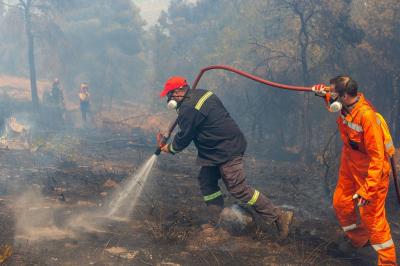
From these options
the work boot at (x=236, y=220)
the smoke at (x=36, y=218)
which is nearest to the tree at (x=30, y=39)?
the smoke at (x=36, y=218)

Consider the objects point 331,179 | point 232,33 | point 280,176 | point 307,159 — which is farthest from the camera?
point 232,33

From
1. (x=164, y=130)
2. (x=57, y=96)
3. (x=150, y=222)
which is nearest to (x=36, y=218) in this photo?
(x=150, y=222)

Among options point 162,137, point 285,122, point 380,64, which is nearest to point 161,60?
point 285,122

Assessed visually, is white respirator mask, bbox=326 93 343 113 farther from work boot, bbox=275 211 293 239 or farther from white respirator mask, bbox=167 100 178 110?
white respirator mask, bbox=167 100 178 110

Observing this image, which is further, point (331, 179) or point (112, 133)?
point (112, 133)

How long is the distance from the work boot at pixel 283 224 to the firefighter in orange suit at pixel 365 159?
0.79 meters

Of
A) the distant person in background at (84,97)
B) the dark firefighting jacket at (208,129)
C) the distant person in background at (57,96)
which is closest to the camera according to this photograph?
the dark firefighting jacket at (208,129)

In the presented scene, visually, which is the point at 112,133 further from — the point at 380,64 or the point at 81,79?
the point at 81,79

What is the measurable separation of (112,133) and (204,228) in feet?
35.7

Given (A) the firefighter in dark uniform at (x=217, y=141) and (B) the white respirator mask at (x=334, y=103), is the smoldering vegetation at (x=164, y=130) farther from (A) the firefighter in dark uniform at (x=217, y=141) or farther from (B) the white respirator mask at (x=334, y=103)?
(B) the white respirator mask at (x=334, y=103)

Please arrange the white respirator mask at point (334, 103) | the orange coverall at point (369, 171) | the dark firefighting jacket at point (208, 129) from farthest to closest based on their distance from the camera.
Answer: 1. the dark firefighting jacket at point (208, 129)
2. the white respirator mask at point (334, 103)
3. the orange coverall at point (369, 171)

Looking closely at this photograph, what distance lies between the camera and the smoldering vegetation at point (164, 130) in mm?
4648

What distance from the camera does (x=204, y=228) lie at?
5082mm

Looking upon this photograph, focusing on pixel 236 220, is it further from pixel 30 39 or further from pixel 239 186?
pixel 30 39
